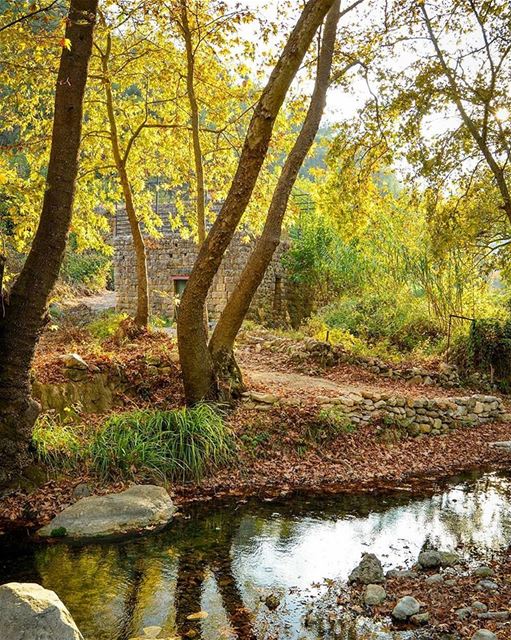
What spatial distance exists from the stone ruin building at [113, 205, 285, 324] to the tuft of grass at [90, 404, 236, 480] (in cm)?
1053

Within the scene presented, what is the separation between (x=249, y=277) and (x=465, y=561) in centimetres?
477

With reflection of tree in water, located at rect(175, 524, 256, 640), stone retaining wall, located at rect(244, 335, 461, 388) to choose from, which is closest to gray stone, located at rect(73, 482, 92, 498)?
reflection of tree in water, located at rect(175, 524, 256, 640)

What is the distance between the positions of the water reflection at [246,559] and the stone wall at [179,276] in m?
12.0

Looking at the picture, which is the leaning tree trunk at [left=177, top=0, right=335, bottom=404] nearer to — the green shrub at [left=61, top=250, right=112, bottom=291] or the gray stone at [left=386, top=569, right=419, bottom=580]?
the gray stone at [left=386, top=569, right=419, bottom=580]

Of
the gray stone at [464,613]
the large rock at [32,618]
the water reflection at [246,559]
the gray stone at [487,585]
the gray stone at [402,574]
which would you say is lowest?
the water reflection at [246,559]

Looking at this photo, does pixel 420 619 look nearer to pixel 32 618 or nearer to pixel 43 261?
pixel 32 618

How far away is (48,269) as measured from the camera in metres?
6.26

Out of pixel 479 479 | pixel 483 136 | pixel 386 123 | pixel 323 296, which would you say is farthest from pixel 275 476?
pixel 323 296

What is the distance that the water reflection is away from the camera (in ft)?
13.3

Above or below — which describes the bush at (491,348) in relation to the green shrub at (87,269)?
below

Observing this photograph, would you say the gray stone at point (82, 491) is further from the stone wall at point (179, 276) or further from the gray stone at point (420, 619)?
the stone wall at point (179, 276)

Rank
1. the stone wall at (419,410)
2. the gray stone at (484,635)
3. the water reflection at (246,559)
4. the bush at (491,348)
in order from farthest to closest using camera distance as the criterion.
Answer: the bush at (491,348) < the stone wall at (419,410) < the water reflection at (246,559) < the gray stone at (484,635)

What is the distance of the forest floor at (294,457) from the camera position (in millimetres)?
6707

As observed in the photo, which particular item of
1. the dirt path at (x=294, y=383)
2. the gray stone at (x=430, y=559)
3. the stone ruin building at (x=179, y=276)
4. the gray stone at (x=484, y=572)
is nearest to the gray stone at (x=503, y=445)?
the dirt path at (x=294, y=383)
